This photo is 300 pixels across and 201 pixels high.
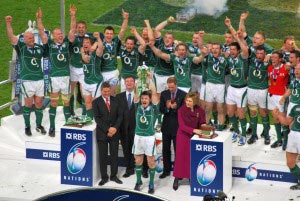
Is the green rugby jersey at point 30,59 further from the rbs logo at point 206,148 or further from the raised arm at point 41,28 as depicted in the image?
the rbs logo at point 206,148

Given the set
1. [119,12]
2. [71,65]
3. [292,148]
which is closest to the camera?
[292,148]

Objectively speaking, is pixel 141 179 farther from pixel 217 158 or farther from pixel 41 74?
pixel 41 74

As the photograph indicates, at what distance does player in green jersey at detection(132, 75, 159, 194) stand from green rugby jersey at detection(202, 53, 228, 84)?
1.32 meters

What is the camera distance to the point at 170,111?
14.8 m

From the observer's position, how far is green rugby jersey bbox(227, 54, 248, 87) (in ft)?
50.0

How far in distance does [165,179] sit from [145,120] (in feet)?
4.11

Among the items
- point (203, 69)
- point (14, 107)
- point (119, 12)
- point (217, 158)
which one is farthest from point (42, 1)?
point (217, 158)

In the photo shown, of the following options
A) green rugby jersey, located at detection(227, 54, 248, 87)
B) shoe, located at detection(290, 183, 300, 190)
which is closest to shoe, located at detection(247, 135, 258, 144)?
green rugby jersey, located at detection(227, 54, 248, 87)

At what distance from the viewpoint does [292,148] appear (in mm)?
14227

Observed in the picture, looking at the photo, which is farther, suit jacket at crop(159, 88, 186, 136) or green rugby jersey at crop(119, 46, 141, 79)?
green rugby jersey at crop(119, 46, 141, 79)

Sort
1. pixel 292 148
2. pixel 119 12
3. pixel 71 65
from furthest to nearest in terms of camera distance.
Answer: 1. pixel 119 12
2. pixel 71 65
3. pixel 292 148

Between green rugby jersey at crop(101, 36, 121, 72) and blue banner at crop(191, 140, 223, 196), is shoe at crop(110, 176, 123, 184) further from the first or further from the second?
green rugby jersey at crop(101, 36, 121, 72)

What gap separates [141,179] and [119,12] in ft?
32.5

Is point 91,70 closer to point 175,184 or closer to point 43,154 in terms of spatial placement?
point 43,154
